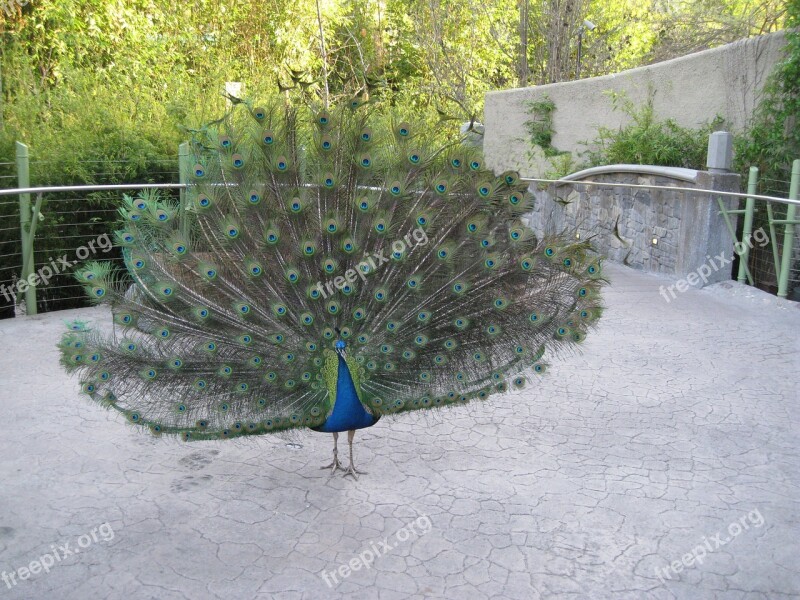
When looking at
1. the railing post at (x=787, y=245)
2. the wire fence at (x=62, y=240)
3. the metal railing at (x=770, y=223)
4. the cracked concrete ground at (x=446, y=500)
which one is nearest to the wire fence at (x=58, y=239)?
the wire fence at (x=62, y=240)

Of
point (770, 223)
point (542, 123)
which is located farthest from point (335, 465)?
point (542, 123)

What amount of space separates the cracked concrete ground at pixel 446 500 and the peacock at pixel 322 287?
48 centimetres

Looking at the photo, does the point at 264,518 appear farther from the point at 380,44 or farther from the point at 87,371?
the point at 380,44

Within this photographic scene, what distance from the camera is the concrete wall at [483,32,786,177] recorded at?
10.0m

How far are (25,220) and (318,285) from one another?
4832 millimetres

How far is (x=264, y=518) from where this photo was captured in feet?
13.7

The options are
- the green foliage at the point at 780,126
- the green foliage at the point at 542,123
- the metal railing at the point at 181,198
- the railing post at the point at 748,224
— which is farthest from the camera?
the green foliage at the point at 542,123

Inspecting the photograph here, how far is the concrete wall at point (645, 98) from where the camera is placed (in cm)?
1002

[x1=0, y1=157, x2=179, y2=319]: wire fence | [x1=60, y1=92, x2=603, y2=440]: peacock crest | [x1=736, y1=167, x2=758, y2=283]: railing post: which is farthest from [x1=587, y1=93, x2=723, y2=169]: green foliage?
[x1=60, y1=92, x2=603, y2=440]: peacock crest

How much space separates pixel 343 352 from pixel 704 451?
2.42 meters

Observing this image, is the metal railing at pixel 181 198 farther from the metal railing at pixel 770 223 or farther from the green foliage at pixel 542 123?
the green foliage at pixel 542 123

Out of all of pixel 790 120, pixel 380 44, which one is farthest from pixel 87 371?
pixel 380 44

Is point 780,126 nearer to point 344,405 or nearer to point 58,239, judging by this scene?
point 344,405

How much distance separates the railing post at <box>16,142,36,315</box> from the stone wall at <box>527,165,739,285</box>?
5.22 meters
